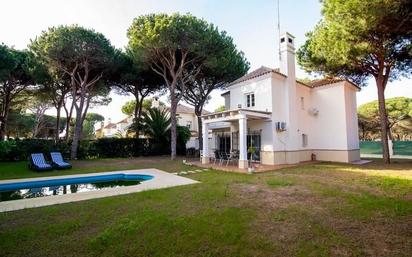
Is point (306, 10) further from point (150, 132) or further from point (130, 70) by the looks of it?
point (150, 132)

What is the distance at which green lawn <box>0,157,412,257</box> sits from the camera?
449cm

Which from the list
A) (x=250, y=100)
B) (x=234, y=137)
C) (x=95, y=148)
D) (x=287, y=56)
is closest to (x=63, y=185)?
(x=95, y=148)

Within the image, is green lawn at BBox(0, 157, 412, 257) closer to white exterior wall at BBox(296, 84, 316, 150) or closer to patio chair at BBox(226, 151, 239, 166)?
patio chair at BBox(226, 151, 239, 166)

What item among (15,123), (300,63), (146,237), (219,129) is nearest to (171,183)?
(146,237)

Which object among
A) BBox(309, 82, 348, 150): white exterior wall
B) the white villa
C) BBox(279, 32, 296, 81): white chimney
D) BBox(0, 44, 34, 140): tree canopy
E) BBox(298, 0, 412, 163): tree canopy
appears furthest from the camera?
BBox(0, 44, 34, 140): tree canopy

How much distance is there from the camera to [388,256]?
13.7ft

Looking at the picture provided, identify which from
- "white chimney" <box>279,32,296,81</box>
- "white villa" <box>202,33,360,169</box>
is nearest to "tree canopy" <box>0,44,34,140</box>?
"white villa" <box>202,33,360,169</box>

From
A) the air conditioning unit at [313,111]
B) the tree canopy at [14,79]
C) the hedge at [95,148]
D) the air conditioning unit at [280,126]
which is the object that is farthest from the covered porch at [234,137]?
the tree canopy at [14,79]

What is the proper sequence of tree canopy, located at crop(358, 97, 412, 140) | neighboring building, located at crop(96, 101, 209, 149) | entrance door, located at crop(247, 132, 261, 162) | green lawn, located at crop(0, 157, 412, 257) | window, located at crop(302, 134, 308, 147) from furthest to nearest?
1. tree canopy, located at crop(358, 97, 412, 140)
2. neighboring building, located at crop(96, 101, 209, 149)
3. window, located at crop(302, 134, 308, 147)
4. entrance door, located at crop(247, 132, 261, 162)
5. green lawn, located at crop(0, 157, 412, 257)

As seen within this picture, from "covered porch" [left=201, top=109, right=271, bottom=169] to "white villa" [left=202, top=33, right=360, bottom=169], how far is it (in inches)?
3.1

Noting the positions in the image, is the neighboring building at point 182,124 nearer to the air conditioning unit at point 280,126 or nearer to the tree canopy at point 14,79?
the tree canopy at point 14,79

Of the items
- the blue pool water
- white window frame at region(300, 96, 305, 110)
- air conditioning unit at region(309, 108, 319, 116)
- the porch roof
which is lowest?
the blue pool water

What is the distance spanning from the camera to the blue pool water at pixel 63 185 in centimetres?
1059

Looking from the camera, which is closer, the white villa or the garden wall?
the white villa
